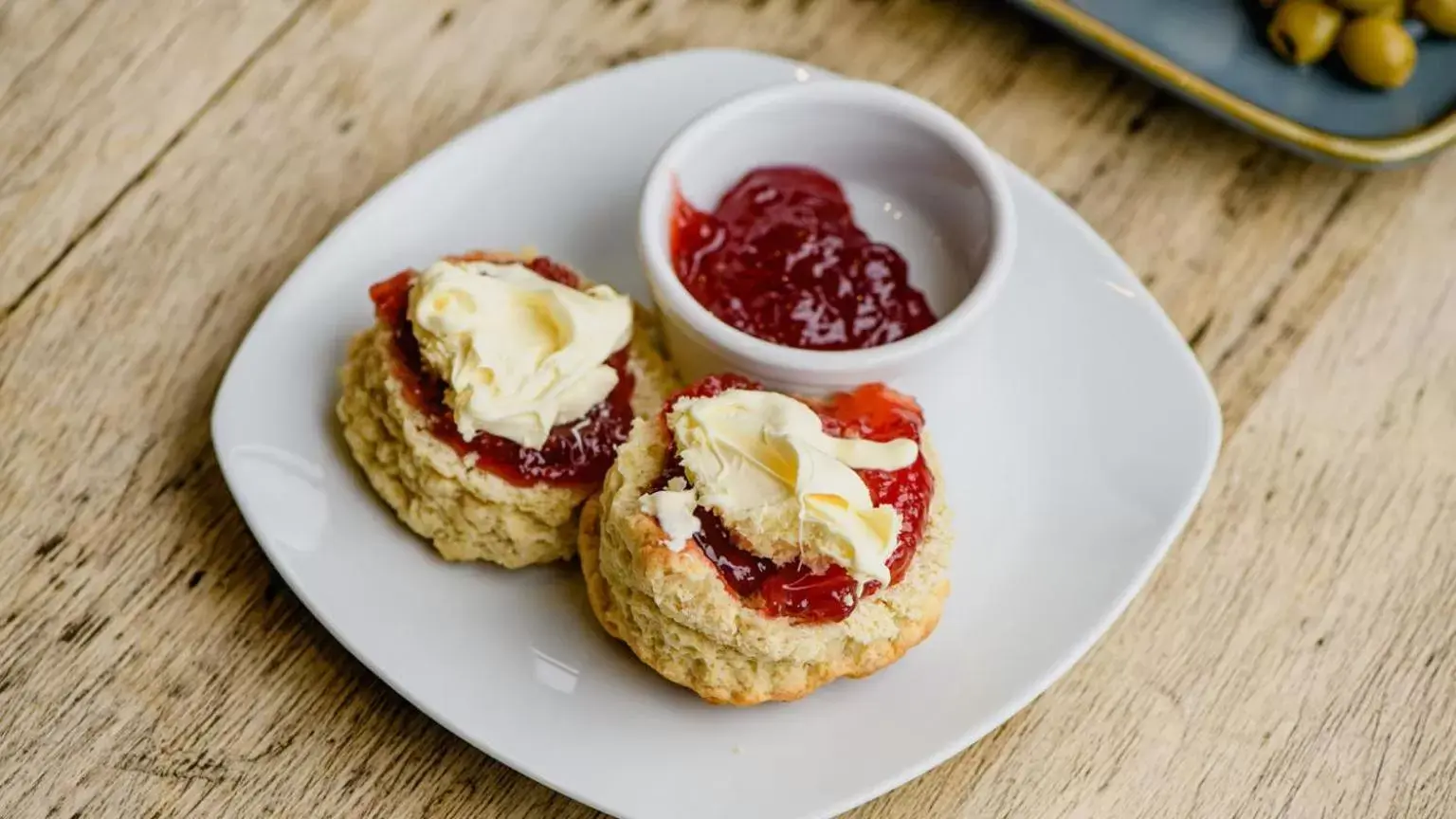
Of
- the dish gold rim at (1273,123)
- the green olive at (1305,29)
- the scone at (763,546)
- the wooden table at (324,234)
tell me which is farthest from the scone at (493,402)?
the green olive at (1305,29)

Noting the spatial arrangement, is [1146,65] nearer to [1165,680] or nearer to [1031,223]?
[1031,223]

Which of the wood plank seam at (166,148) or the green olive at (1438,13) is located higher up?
the wood plank seam at (166,148)

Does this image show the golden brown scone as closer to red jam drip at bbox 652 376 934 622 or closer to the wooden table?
red jam drip at bbox 652 376 934 622

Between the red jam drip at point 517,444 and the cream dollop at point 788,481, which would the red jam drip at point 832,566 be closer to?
the cream dollop at point 788,481

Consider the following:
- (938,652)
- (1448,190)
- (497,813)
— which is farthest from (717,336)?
(1448,190)

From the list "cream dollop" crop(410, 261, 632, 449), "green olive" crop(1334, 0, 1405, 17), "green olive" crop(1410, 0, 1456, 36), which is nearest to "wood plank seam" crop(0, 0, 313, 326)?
"cream dollop" crop(410, 261, 632, 449)

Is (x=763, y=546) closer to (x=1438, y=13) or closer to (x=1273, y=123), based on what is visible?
(x=1273, y=123)

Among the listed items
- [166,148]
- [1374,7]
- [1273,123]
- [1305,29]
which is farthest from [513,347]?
[1374,7]
